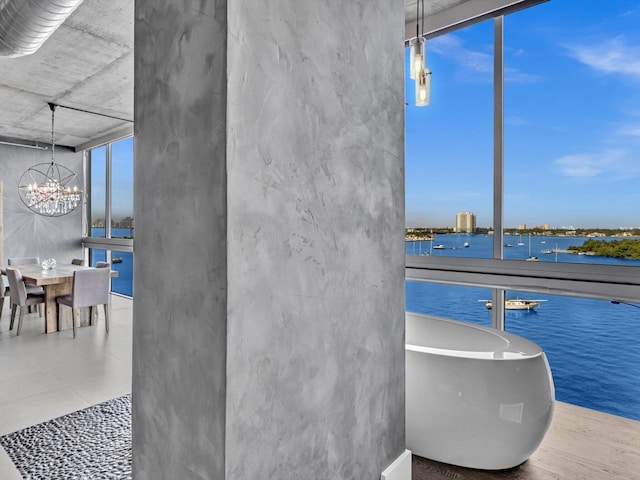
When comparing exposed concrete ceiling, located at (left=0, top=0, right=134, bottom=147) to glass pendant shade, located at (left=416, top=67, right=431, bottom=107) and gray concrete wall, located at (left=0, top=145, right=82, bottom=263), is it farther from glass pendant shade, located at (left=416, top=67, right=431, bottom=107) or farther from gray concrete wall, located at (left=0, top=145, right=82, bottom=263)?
glass pendant shade, located at (left=416, top=67, right=431, bottom=107)

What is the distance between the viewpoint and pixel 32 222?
716 centimetres

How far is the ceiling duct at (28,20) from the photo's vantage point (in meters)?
2.04

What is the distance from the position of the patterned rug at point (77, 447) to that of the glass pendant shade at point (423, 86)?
8.28ft

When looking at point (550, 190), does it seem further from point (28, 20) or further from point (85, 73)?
point (85, 73)

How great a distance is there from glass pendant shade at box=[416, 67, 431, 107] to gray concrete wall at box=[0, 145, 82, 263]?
7582mm

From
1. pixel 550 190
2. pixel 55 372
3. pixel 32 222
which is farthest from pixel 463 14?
pixel 32 222

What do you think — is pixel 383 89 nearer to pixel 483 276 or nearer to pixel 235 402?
pixel 235 402

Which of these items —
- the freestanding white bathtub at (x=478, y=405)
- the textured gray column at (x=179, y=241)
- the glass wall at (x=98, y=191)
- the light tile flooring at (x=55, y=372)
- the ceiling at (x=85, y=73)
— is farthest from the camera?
the glass wall at (x=98, y=191)

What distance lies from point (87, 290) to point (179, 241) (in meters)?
4.36

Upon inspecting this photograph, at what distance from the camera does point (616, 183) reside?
2.69 meters

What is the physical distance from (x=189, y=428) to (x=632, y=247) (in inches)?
114

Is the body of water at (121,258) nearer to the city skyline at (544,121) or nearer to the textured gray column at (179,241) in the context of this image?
the city skyline at (544,121)

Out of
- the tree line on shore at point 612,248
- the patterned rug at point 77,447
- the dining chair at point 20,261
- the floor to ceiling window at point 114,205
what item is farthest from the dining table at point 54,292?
the tree line on shore at point 612,248

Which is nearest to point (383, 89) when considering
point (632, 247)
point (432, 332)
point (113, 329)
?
point (432, 332)
